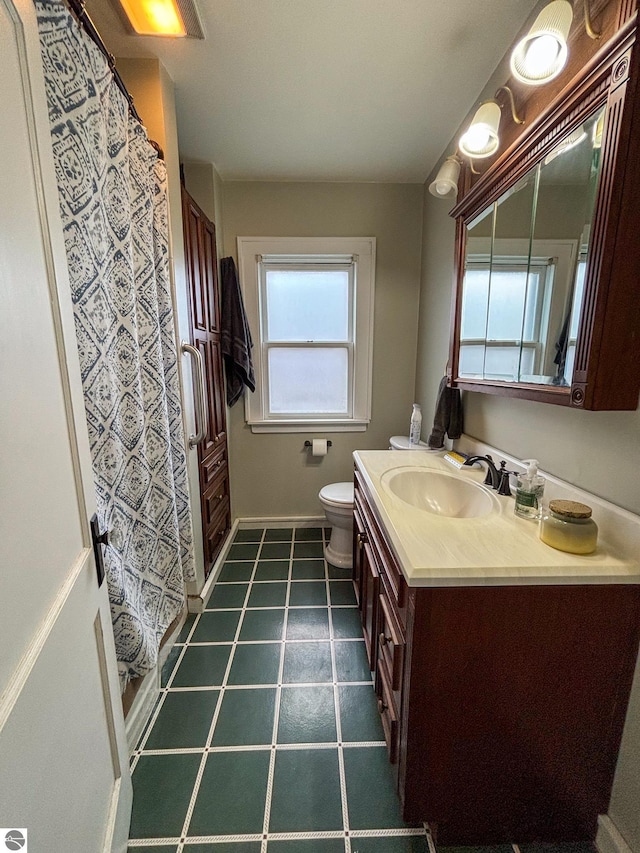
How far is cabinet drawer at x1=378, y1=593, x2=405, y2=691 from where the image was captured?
0.98 metres

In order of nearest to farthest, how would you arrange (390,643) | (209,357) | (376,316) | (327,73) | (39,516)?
1. (39,516)
2. (390,643)
3. (327,73)
4. (209,357)
5. (376,316)

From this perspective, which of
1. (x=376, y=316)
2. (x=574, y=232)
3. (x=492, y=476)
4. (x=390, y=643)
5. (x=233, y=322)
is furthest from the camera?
(x=376, y=316)

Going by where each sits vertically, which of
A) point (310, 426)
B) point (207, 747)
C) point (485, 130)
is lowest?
point (207, 747)

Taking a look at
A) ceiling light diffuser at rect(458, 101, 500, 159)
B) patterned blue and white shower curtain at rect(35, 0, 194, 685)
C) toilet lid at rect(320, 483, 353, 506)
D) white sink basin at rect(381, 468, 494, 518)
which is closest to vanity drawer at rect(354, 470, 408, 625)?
white sink basin at rect(381, 468, 494, 518)

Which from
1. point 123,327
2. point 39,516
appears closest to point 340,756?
point 39,516

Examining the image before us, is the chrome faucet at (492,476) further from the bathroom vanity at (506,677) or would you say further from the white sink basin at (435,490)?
the bathroom vanity at (506,677)

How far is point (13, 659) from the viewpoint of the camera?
0.52m

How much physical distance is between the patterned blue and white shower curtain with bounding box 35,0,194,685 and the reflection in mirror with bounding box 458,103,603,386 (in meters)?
1.33

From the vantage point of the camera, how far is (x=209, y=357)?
2.16 meters

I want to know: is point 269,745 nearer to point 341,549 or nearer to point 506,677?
point 506,677

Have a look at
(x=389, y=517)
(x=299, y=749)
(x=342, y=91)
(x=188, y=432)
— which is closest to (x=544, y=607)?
(x=389, y=517)

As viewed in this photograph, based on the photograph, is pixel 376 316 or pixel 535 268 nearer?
pixel 535 268

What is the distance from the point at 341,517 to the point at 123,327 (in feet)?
5.18

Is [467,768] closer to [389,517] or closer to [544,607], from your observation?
[544,607]
